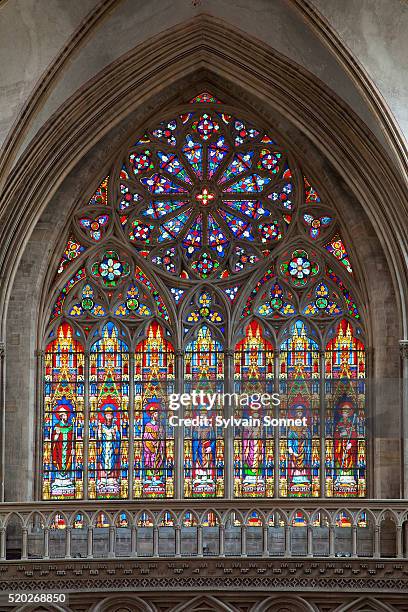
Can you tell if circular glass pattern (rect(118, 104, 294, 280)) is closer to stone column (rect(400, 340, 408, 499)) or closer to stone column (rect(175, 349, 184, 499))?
stone column (rect(175, 349, 184, 499))

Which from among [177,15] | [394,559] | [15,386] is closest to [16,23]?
[177,15]

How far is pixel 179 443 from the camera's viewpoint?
25188 millimetres

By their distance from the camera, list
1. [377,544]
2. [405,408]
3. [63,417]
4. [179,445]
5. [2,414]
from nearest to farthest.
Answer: [377,544] < [405,408] < [2,414] < [179,445] < [63,417]

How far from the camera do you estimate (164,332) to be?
83.9ft

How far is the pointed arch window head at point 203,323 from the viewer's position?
2520 cm

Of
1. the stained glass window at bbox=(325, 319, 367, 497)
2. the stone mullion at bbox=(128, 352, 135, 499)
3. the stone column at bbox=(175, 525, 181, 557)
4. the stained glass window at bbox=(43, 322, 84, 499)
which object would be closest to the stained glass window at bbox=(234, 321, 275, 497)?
the stained glass window at bbox=(325, 319, 367, 497)

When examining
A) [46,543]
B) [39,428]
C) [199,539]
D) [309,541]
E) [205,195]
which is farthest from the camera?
[205,195]

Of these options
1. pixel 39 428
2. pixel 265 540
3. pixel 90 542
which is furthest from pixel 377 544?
pixel 39 428

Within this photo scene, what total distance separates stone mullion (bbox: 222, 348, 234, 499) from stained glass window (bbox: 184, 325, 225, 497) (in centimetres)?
9

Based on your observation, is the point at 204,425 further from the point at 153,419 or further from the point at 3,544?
the point at 3,544

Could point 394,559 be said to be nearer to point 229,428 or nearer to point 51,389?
point 229,428

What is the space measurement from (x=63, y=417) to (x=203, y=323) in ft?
8.77

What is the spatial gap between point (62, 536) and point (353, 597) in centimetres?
466

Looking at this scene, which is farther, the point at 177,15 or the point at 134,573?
the point at 177,15
